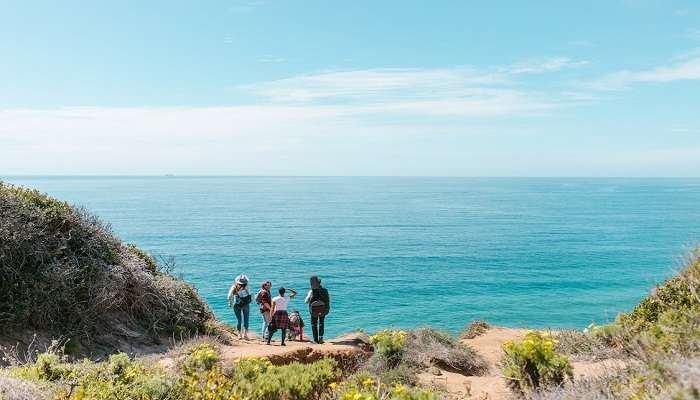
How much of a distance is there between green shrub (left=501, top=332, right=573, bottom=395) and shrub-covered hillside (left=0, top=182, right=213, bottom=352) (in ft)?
32.3

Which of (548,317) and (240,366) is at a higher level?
(240,366)

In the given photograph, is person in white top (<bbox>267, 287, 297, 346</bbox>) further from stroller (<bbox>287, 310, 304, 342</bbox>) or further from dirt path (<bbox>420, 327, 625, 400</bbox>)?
dirt path (<bbox>420, 327, 625, 400</bbox>)

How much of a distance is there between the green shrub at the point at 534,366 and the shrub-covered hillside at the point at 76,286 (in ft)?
32.3

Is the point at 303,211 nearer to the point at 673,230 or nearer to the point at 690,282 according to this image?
the point at 673,230

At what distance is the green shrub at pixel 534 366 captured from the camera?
8.96 m

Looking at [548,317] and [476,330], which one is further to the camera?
[548,317]

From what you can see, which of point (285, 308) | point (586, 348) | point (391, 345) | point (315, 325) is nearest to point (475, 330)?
point (586, 348)

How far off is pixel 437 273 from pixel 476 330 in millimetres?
25715

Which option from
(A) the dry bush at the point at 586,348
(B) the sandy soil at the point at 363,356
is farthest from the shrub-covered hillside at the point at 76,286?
(A) the dry bush at the point at 586,348

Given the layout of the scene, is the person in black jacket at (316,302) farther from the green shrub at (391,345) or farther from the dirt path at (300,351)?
the green shrub at (391,345)

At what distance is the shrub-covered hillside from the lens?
13.2 m

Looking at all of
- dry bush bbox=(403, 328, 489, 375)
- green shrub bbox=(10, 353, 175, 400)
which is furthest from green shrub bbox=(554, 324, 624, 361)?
green shrub bbox=(10, 353, 175, 400)

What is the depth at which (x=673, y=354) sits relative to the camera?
21.6 feet

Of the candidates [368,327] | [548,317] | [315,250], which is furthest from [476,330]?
[315,250]
